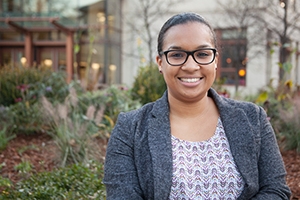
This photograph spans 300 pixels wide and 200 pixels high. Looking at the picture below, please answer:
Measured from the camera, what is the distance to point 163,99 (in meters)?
2.14

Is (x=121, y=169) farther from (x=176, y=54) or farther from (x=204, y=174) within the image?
(x=176, y=54)

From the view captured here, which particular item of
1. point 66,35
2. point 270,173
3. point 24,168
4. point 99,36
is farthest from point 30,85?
point 66,35

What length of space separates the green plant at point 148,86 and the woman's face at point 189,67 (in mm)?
6120

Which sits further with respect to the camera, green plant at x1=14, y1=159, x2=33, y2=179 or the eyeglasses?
green plant at x1=14, y1=159, x2=33, y2=179

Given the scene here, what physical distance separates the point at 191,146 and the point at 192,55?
0.43 meters

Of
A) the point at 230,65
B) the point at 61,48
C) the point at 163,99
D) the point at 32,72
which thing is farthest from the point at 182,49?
the point at 61,48

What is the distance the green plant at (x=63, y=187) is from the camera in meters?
3.41

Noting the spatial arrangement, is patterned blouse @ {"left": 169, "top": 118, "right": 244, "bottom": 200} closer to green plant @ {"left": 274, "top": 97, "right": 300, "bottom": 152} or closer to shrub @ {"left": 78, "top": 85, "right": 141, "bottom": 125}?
green plant @ {"left": 274, "top": 97, "right": 300, "bottom": 152}

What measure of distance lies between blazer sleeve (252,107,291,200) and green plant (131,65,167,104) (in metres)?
6.20

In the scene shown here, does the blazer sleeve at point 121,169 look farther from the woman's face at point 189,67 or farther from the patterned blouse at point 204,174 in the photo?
the woman's face at point 189,67

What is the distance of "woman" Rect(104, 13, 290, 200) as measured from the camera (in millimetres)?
1913

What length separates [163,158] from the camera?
75.8 inches

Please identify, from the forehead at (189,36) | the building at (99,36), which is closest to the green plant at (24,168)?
the forehead at (189,36)

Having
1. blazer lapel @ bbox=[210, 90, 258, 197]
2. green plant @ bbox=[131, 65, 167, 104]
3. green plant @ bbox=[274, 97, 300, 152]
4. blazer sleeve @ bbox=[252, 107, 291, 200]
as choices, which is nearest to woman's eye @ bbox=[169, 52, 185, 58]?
blazer lapel @ bbox=[210, 90, 258, 197]
